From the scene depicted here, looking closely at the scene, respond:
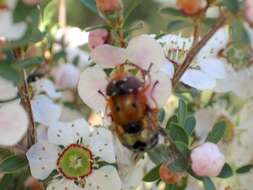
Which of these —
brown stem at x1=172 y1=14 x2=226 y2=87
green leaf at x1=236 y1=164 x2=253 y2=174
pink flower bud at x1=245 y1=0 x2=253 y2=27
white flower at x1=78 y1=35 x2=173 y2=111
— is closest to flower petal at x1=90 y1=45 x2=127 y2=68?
white flower at x1=78 y1=35 x2=173 y2=111

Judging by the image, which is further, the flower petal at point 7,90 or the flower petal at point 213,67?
the flower petal at point 213,67

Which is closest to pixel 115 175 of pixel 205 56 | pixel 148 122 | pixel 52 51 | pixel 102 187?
pixel 102 187

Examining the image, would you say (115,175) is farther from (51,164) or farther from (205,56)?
(205,56)

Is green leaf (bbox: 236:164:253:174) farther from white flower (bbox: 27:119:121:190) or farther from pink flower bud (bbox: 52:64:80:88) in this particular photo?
pink flower bud (bbox: 52:64:80:88)

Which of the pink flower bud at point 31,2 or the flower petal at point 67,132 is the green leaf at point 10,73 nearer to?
the pink flower bud at point 31,2

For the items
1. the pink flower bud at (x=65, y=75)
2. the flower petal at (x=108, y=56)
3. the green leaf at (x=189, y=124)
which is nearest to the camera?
the flower petal at (x=108, y=56)

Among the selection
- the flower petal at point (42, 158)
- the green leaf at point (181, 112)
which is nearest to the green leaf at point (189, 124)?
the green leaf at point (181, 112)

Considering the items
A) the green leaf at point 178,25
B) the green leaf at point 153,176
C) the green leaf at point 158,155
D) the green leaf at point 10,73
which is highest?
the green leaf at point 178,25
